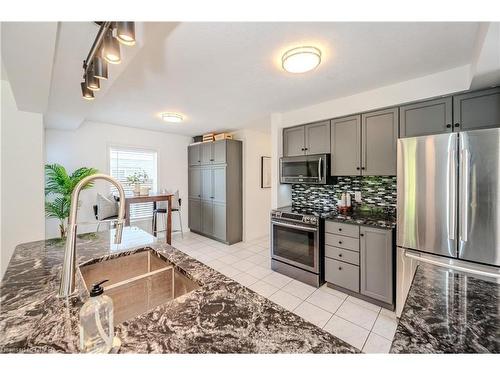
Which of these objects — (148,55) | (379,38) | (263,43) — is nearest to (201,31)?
(263,43)

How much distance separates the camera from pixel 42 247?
5.04 feet

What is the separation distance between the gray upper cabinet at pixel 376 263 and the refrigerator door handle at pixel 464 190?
0.55 metres

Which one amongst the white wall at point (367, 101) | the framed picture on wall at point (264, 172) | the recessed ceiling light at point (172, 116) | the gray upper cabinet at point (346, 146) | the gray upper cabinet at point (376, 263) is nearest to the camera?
the white wall at point (367, 101)

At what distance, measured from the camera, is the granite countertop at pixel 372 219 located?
7.26ft

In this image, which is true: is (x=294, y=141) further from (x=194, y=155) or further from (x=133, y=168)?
Result: (x=133, y=168)

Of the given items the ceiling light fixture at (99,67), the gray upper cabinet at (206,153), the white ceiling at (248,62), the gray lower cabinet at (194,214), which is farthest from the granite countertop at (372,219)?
the gray lower cabinet at (194,214)

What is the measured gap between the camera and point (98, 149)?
13.0ft

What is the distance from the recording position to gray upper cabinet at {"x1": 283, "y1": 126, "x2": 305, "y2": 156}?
3141mm

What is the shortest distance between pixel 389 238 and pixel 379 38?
1.76m

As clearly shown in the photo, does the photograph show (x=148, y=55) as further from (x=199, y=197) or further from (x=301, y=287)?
(x=199, y=197)

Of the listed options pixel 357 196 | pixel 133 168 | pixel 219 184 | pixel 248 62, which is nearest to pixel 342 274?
pixel 357 196

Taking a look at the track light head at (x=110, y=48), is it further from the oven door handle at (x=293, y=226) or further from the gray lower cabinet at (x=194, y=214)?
the gray lower cabinet at (x=194, y=214)

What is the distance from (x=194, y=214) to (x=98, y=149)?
2.28 m

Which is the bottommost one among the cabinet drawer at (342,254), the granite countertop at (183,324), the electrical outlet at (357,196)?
the cabinet drawer at (342,254)
